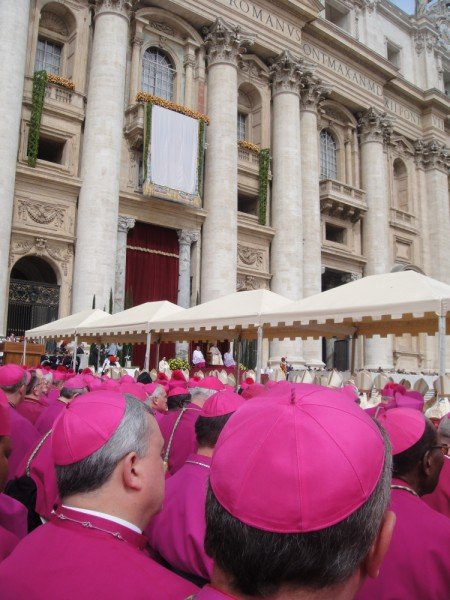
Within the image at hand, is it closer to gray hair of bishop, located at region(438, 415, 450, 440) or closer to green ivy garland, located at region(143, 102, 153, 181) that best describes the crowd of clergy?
gray hair of bishop, located at region(438, 415, 450, 440)

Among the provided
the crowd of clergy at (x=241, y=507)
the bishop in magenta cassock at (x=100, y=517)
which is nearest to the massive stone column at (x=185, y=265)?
the crowd of clergy at (x=241, y=507)

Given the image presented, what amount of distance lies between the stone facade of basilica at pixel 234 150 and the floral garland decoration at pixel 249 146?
0.21 feet

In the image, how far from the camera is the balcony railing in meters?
27.2

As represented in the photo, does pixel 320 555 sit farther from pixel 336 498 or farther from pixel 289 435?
pixel 289 435

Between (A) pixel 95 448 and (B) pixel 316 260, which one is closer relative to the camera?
(A) pixel 95 448

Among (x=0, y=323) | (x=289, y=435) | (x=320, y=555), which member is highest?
(x=0, y=323)

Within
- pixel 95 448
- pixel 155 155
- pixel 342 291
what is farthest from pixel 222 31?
pixel 95 448

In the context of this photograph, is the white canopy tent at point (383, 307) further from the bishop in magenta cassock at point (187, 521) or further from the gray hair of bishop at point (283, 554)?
the gray hair of bishop at point (283, 554)

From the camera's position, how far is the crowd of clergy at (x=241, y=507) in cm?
106

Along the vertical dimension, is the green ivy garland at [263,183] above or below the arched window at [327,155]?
below

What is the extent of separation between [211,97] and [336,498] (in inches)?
942

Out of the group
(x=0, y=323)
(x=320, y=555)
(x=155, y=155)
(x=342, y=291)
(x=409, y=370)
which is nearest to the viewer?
(x=320, y=555)

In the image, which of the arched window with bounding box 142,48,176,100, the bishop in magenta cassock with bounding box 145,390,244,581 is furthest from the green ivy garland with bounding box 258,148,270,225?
the bishop in magenta cassock with bounding box 145,390,244,581

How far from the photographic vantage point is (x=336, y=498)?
1.08 meters
